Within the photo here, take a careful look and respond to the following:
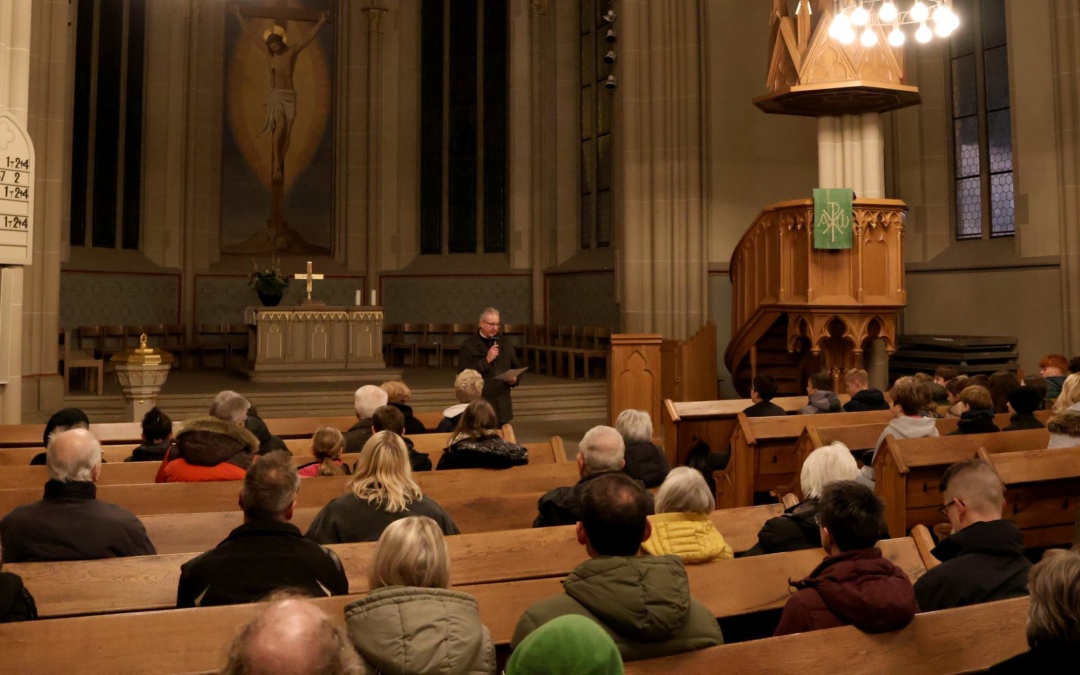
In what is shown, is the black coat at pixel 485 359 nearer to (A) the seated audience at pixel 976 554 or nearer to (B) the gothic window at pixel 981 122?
(A) the seated audience at pixel 976 554

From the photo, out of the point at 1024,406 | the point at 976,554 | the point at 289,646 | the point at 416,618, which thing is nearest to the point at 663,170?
the point at 1024,406

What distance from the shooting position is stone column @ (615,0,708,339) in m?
13.6

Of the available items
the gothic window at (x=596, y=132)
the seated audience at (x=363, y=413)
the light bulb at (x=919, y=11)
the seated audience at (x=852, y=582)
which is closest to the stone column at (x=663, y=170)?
the gothic window at (x=596, y=132)

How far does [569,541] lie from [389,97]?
16.2 metres

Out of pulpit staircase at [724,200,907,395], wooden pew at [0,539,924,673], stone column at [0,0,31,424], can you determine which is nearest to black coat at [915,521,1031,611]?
wooden pew at [0,539,924,673]

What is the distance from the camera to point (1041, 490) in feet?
18.0

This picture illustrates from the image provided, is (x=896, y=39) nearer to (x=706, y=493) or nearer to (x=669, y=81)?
(x=669, y=81)

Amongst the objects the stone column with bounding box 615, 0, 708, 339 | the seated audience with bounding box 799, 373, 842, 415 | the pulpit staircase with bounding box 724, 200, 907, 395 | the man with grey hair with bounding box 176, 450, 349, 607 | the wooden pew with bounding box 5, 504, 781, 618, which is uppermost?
the stone column with bounding box 615, 0, 708, 339

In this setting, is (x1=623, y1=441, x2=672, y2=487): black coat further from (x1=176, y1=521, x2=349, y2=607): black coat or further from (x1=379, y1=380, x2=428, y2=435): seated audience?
(x1=176, y1=521, x2=349, y2=607): black coat

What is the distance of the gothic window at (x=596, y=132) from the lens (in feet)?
56.1

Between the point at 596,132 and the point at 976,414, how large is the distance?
12.1m

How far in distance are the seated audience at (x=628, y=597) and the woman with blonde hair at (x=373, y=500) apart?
1.25 metres

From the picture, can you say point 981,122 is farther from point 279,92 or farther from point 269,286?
point 279,92

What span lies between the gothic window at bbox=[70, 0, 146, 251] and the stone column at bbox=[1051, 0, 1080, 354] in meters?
14.2
